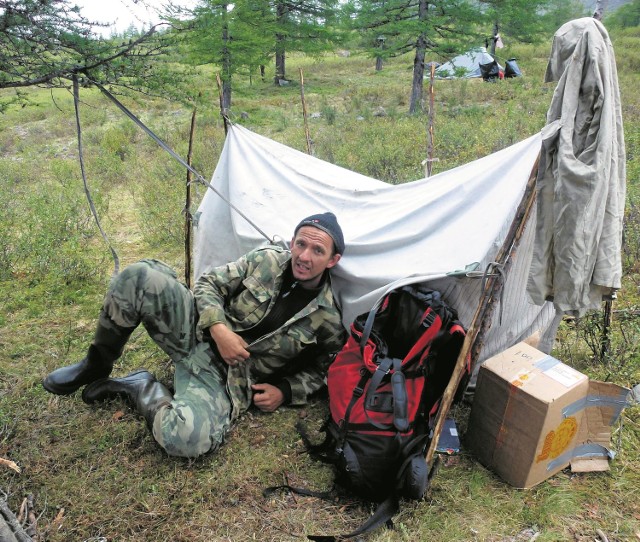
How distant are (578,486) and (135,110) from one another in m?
12.9

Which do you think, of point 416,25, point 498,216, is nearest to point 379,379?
point 498,216

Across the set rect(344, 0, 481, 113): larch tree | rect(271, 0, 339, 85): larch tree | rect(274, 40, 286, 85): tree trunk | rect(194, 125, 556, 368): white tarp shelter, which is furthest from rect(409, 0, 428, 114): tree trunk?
rect(194, 125, 556, 368): white tarp shelter

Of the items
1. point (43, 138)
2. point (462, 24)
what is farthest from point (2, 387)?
point (462, 24)

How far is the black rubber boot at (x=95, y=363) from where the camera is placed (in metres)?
2.28

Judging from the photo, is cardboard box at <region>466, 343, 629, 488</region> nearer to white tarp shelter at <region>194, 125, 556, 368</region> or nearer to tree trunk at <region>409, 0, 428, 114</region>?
white tarp shelter at <region>194, 125, 556, 368</region>

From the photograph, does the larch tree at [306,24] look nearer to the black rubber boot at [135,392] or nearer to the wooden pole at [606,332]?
the wooden pole at [606,332]

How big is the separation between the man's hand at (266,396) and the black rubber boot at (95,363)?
27.0 inches

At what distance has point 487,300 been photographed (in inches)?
81.7

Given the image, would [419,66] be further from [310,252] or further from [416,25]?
[310,252]

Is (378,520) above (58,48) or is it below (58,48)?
below

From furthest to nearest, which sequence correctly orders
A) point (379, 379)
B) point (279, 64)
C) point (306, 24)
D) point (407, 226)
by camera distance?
1. point (279, 64)
2. point (306, 24)
3. point (407, 226)
4. point (379, 379)

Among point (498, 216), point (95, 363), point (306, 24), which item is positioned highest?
point (306, 24)

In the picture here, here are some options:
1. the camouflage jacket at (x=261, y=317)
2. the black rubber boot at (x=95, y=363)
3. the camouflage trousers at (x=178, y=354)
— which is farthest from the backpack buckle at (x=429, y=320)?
the black rubber boot at (x=95, y=363)

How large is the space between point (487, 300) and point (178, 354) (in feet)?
4.82
